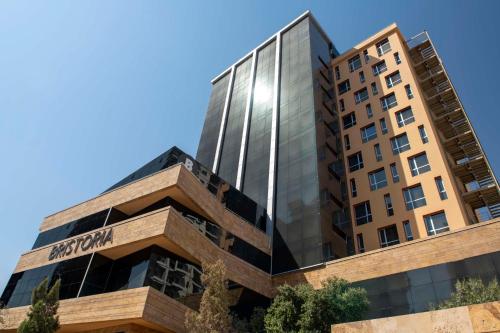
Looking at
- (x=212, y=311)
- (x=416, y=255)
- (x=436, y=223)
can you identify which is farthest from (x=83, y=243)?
(x=436, y=223)

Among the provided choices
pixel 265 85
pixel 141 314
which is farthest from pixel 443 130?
pixel 141 314

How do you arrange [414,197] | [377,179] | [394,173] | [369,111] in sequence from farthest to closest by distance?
[369,111] → [377,179] → [394,173] → [414,197]

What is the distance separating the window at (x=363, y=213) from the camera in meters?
36.6

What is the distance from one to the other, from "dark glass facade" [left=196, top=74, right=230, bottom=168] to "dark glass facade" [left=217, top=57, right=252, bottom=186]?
2.19 meters

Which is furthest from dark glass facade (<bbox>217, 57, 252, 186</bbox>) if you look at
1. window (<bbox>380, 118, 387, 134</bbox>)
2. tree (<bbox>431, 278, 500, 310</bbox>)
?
tree (<bbox>431, 278, 500, 310</bbox>)

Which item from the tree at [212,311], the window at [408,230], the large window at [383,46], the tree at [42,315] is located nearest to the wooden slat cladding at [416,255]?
the window at [408,230]

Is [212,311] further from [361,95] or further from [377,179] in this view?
[361,95]

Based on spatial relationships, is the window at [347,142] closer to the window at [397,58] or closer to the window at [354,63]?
the window at [397,58]

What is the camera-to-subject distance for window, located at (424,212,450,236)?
102ft

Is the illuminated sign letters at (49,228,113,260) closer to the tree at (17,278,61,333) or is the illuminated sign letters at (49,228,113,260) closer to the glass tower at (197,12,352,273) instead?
the tree at (17,278,61,333)

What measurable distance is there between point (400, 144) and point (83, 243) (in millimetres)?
31710

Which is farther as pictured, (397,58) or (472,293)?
(397,58)

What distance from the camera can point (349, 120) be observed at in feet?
150

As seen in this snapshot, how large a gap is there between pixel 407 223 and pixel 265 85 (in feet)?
93.9
